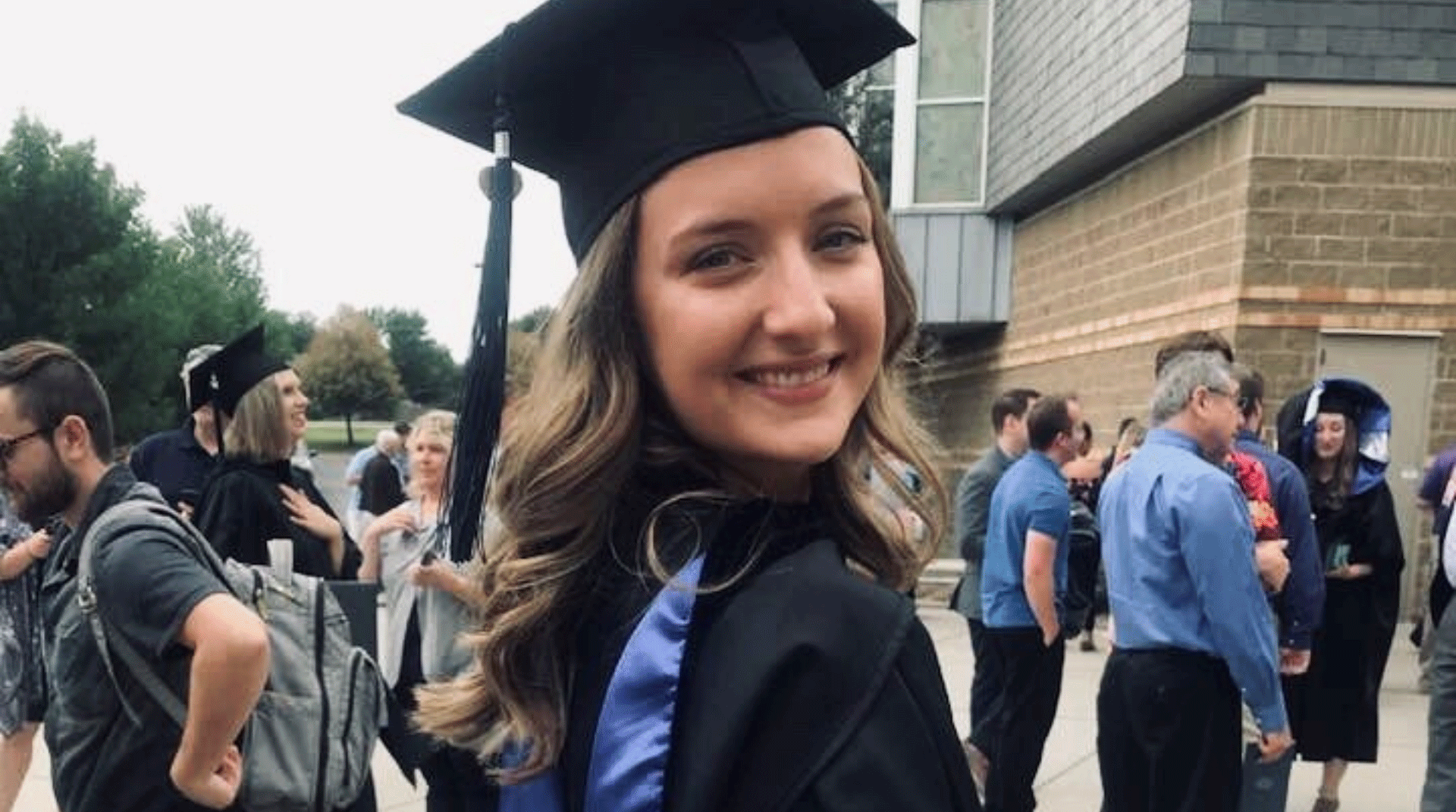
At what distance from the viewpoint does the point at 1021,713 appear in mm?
4633

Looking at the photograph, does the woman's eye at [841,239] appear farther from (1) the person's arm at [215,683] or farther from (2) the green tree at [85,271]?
(2) the green tree at [85,271]

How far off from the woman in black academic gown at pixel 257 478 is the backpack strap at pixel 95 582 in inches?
48.1

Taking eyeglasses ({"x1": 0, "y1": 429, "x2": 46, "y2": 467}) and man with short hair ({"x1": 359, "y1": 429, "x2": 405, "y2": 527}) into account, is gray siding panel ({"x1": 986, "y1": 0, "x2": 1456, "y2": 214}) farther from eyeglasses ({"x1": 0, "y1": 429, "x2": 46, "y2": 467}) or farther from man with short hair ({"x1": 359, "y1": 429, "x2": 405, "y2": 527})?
eyeglasses ({"x1": 0, "y1": 429, "x2": 46, "y2": 467})

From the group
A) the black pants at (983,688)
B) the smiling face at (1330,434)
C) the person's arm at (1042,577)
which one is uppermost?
the smiling face at (1330,434)

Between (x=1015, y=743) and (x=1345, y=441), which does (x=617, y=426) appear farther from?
(x=1345, y=441)

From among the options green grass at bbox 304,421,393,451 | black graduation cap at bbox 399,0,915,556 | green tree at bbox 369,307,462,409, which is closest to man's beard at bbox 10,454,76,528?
black graduation cap at bbox 399,0,915,556

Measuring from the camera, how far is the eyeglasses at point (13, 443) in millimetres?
Answer: 2504

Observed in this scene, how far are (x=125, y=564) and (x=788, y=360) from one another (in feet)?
5.37

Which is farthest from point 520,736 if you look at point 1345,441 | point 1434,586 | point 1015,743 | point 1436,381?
point 1436,381

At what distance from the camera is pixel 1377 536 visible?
16.2 feet

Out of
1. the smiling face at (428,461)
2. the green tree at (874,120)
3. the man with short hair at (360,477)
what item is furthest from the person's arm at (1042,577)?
the green tree at (874,120)

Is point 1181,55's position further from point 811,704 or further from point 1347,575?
point 811,704

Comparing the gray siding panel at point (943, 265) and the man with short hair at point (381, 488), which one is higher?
the gray siding panel at point (943, 265)

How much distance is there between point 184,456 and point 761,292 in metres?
4.18
